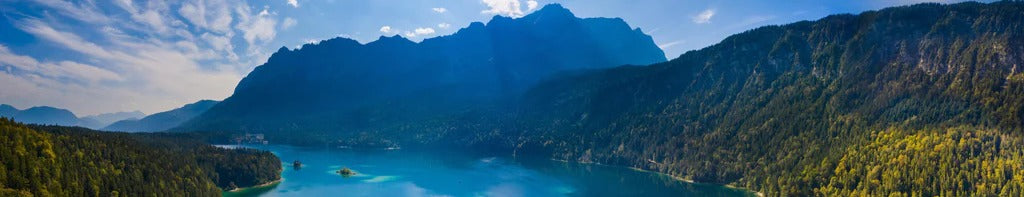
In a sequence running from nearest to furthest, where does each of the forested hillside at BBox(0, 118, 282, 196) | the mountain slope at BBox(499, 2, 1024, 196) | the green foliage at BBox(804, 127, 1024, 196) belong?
the forested hillside at BBox(0, 118, 282, 196)
the green foliage at BBox(804, 127, 1024, 196)
the mountain slope at BBox(499, 2, 1024, 196)

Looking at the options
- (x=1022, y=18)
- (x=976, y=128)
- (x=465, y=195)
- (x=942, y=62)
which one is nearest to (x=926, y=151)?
Answer: (x=976, y=128)

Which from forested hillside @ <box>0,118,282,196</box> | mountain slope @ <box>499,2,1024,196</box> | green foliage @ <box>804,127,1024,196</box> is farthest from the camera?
mountain slope @ <box>499,2,1024,196</box>

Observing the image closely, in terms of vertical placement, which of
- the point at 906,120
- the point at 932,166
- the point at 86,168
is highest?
the point at 906,120

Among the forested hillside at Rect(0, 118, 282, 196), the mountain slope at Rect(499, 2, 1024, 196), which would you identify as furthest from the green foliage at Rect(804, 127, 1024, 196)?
the forested hillside at Rect(0, 118, 282, 196)

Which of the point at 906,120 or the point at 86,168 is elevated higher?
the point at 906,120

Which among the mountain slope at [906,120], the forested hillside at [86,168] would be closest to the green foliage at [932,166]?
the mountain slope at [906,120]

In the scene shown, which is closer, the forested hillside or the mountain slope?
the forested hillside

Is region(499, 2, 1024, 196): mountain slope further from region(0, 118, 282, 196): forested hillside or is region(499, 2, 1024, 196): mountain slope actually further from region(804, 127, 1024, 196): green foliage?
region(0, 118, 282, 196): forested hillside

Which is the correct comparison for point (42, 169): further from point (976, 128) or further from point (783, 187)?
point (976, 128)

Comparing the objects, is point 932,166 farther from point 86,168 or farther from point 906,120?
point 86,168

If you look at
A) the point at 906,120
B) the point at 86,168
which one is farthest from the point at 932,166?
the point at 86,168

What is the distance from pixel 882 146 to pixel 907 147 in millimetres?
6496

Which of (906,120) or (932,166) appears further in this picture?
(906,120)

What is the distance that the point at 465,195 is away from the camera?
551ft
